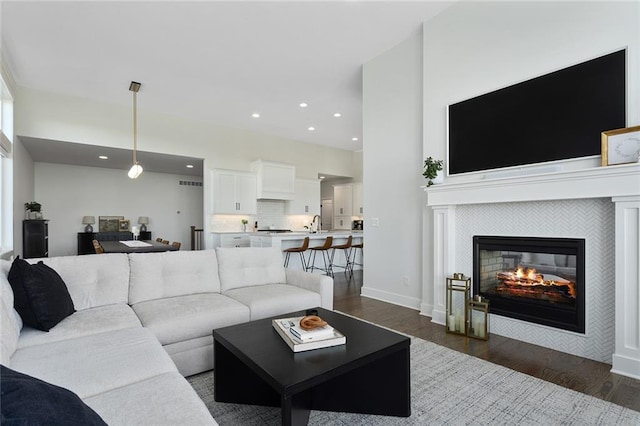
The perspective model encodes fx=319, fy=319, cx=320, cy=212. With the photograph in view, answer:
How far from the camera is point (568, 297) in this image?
267 centimetres

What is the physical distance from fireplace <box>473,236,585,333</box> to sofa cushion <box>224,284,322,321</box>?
1.73 metres

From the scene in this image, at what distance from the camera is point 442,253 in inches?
135

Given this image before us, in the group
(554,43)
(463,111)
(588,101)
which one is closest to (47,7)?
(463,111)

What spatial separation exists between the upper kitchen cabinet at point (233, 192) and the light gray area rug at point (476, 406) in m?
5.39

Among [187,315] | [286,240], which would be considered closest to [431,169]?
[187,315]

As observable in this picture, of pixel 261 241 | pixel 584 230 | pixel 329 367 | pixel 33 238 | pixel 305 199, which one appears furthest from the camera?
pixel 305 199

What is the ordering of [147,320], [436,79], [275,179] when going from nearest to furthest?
1. [147,320]
2. [436,79]
3. [275,179]

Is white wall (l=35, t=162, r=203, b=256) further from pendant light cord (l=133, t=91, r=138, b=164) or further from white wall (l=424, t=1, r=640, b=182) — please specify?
white wall (l=424, t=1, r=640, b=182)

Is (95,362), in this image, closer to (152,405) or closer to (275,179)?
(152,405)

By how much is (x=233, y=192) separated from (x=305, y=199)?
208 cm

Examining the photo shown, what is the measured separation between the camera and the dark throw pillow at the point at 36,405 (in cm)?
51

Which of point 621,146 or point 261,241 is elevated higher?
point 621,146

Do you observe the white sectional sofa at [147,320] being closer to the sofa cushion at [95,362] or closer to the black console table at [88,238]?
the sofa cushion at [95,362]

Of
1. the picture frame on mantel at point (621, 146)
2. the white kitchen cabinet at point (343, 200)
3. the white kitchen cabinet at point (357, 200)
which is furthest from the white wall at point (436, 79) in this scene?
the white kitchen cabinet at point (343, 200)
